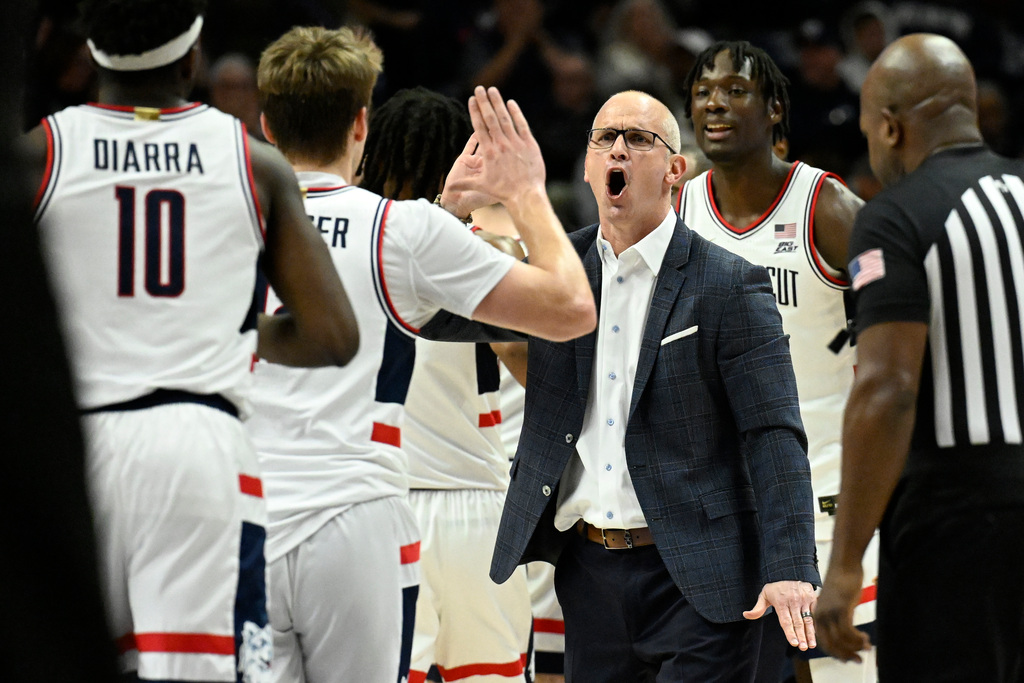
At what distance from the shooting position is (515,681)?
452cm

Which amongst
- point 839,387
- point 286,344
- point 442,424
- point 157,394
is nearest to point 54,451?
point 157,394

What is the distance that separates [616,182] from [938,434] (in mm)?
1468

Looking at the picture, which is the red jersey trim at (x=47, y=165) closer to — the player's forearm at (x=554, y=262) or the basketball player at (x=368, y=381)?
the basketball player at (x=368, y=381)

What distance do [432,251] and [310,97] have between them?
0.60 meters

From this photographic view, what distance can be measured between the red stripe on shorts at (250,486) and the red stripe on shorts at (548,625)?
8.96ft

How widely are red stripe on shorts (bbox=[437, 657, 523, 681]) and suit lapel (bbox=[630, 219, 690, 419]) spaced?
1.19 m

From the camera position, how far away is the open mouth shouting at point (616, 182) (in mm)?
4156

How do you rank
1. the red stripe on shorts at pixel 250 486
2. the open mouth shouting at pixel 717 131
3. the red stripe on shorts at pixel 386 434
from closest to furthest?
the red stripe on shorts at pixel 250 486 → the red stripe on shorts at pixel 386 434 → the open mouth shouting at pixel 717 131

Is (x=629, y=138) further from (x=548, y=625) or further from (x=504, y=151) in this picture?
(x=548, y=625)

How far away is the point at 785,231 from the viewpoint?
Answer: 543cm

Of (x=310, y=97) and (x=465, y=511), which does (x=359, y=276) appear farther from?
(x=465, y=511)

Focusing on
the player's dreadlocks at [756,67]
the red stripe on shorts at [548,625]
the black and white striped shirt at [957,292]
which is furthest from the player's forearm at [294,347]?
the player's dreadlocks at [756,67]

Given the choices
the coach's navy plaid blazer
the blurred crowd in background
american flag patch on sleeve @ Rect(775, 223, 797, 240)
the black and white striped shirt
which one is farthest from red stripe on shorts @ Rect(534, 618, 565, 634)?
the blurred crowd in background

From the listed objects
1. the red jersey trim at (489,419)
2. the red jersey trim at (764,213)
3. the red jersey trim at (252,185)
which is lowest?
the red jersey trim at (489,419)
